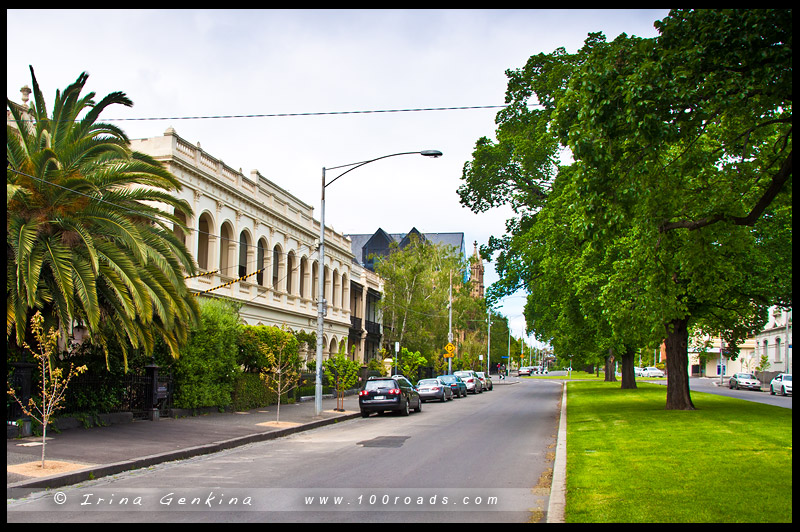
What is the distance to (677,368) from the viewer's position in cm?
2520

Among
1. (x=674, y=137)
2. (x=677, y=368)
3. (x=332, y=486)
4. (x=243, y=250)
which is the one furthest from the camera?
(x=243, y=250)

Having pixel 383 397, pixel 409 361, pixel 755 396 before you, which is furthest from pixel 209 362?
pixel 755 396

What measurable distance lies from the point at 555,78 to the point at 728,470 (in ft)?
58.6

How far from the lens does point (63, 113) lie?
1739 centimetres

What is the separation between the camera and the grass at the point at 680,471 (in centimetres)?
774

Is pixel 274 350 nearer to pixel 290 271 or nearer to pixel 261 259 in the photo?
pixel 261 259

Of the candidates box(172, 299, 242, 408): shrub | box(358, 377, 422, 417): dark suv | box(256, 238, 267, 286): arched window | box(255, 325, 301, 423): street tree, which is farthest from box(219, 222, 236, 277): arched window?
box(358, 377, 422, 417): dark suv

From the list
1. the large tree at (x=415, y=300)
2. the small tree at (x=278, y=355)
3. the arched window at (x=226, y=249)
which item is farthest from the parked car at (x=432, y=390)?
the large tree at (x=415, y=300)

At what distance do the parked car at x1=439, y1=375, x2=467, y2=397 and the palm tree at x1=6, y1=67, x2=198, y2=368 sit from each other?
25.6m

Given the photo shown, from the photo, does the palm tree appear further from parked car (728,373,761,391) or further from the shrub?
parked car (728,373,761,391)

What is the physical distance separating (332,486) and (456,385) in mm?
33287

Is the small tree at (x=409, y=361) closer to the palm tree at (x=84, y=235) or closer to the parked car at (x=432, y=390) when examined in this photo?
the parked car at (x=432, y=390)

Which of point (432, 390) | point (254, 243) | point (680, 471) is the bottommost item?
point (432, 390)

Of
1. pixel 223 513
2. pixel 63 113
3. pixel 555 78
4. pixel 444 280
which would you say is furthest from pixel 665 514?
pixel 444 280
